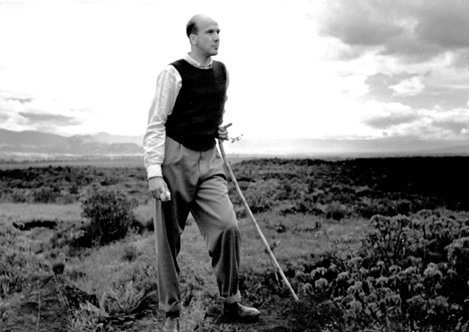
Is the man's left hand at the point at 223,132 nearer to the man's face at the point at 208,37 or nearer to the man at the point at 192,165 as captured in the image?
the man at the point at 192,165

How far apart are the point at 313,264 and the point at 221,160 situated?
388 centimetres

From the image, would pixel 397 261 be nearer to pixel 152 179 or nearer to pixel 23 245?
pixel 152 179

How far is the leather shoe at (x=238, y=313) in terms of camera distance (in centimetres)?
411

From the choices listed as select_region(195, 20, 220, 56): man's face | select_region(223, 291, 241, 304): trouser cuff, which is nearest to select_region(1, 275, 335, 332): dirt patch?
select_region(223, 291, 241, 304): trouser cuff

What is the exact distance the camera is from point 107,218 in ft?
38.5

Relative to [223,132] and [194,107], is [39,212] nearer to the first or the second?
[223,132]

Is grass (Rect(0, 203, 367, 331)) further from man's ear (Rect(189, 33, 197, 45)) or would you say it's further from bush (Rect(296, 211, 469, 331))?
man's ear (Rect(189, 33, 197, 45))

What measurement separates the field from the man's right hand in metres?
1.19

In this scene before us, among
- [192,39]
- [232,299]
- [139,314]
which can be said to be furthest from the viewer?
[139,314]

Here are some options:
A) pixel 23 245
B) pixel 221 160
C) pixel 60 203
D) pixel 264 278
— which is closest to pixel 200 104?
pixel 221 160

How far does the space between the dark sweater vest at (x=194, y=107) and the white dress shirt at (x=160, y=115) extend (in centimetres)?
7

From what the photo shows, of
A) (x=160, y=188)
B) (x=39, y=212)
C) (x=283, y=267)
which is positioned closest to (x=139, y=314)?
(x=160, y=188)

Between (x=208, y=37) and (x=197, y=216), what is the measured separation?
54.8 inches

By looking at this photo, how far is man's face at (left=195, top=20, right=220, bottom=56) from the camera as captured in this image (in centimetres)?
381
